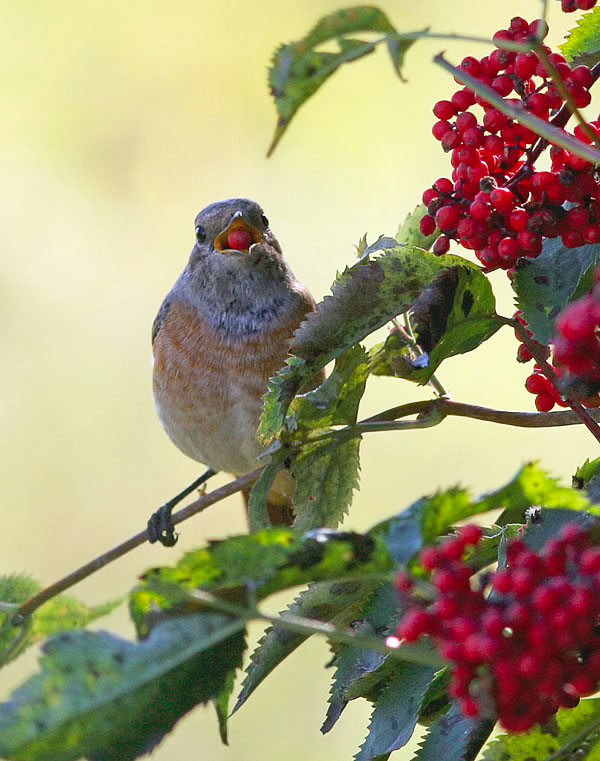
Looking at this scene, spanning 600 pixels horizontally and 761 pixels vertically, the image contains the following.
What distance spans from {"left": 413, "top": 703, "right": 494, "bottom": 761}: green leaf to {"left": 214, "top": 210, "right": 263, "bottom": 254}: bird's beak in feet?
6.92

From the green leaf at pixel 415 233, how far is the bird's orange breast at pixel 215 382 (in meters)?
1.50

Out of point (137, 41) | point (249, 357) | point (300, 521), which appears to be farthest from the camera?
point (137, 41)

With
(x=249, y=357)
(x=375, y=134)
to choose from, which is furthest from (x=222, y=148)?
(x=249, y=357)

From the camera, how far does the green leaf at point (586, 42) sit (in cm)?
162

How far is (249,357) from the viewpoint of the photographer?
11.2 feet

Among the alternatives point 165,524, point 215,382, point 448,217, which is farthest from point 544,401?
point 215,382

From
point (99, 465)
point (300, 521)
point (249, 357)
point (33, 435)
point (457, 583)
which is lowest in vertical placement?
point (457, 583)

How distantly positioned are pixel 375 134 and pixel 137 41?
1689 mm

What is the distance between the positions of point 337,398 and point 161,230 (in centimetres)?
489

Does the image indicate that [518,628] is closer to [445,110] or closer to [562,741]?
[562,741]

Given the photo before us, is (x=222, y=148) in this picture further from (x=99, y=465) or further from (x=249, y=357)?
(x=249, y=357)

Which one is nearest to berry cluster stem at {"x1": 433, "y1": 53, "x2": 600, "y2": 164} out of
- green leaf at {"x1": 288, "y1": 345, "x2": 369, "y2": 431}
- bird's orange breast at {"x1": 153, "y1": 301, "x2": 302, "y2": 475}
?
green leaf at {"x1": 288, "y1": 345, "x2": 369, "y2": 431}

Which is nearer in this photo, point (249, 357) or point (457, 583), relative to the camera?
point (457, 583)

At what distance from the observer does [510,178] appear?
1.63 meters
